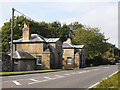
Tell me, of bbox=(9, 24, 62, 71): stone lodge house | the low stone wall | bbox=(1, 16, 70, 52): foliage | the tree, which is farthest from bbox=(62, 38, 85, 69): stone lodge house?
→ the low stone wall

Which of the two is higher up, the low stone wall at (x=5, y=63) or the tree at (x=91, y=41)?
the tree at (x=91, y=41)

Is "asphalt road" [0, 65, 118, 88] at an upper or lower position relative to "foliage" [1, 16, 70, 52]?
lower

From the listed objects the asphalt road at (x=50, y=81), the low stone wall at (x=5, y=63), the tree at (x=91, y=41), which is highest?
the tree at (x=91, y=41)

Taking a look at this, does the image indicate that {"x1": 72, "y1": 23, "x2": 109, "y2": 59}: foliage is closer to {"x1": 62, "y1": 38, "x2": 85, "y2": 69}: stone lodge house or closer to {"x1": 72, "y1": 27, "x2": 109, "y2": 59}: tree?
{"x1": 72, "y1": 27, "x2": 109, "y2": 59}: tree

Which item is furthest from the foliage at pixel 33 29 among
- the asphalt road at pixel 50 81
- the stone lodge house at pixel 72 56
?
the asphalt road at pixel 50 81

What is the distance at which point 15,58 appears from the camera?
3509 cm

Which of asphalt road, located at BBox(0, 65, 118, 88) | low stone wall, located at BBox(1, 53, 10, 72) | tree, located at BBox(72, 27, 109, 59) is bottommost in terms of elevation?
asphalt road, located at BBox(0, 65, 118, 88)

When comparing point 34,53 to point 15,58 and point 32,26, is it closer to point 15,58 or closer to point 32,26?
point 15,58

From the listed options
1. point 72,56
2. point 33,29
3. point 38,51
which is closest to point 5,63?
point 38,51

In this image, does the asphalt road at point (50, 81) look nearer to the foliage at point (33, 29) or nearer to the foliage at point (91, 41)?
the foliage at point (33, 29)

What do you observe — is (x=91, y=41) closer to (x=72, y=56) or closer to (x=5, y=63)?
(x=72, y=56)

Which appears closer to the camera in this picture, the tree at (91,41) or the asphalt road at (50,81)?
the asphalt road at (50,81)

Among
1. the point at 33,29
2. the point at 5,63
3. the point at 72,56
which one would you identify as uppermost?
the point at 33,29

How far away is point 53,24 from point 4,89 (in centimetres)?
6967
